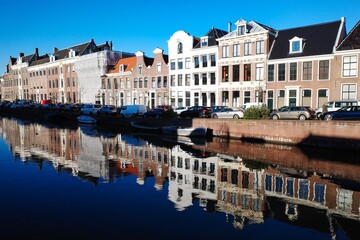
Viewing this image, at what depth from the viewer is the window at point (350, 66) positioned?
108 ft

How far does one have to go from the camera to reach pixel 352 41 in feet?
108

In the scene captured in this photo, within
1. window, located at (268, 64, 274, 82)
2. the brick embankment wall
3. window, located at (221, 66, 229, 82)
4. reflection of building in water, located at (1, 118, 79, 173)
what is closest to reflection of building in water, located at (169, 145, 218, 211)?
reflection of building in water, located at (1, 118, 79, 173)

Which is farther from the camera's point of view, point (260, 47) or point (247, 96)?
point (247, 96)

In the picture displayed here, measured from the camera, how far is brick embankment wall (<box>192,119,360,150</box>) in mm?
21000

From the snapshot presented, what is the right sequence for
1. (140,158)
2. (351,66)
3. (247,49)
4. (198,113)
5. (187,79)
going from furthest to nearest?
1. (187,79)
2. (247,49)
3. (198,113)
4. (351,66)
5. (140,158)

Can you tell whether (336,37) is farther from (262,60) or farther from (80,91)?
(80,91)

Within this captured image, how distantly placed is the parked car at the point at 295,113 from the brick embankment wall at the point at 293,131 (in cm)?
269

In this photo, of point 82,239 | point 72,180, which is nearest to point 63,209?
point 82,239

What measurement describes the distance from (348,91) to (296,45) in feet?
29.5

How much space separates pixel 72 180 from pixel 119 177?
2.44 meters

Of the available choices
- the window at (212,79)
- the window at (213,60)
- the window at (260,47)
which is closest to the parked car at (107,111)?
the window at (212,79)

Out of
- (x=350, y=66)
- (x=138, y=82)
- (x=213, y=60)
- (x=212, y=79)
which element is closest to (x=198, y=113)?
(x=212, y=79)

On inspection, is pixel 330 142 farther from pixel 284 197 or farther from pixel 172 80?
pixel 172 80

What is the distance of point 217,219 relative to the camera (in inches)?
399
